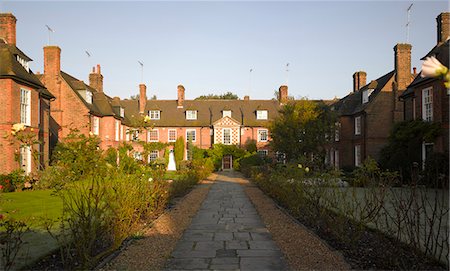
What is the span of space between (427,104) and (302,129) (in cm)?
1003

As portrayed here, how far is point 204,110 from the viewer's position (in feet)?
164

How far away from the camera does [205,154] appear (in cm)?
4472

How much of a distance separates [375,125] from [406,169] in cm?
1019

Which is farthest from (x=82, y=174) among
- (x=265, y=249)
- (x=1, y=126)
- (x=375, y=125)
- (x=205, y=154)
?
(x=205, y=154)

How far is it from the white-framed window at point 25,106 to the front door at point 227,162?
27.0 m

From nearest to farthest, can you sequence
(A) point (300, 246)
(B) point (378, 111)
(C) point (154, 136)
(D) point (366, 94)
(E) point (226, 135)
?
(A) point (300, 246), (B) point (378, 111), (D) point (366, 94), (E) point (226, 135), (C) point (154, 136)

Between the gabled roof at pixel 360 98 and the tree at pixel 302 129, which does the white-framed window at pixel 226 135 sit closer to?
the gabled roof at pixel 360 98

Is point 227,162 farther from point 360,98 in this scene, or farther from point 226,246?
point 226,246

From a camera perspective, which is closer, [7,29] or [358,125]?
[7,29]

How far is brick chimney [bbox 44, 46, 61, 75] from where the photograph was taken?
30.0 metres

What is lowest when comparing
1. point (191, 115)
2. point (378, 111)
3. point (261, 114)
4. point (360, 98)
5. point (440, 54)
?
point (378, 111)

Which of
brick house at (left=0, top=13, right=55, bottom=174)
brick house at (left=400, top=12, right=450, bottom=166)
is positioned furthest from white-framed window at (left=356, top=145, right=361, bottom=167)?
brick house at (left=0, top=13, right=55, bottom=174)

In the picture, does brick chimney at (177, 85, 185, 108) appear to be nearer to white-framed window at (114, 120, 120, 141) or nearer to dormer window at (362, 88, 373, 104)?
white-framed window at (114, 120, 120, 141)

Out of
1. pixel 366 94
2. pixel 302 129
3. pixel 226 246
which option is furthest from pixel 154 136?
pixel 226 246
